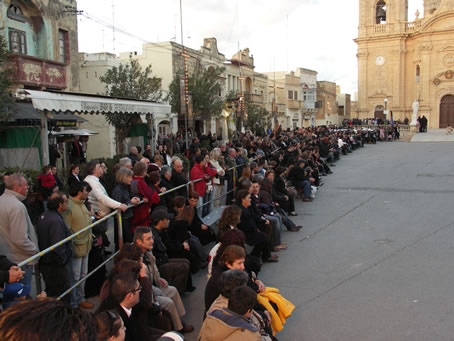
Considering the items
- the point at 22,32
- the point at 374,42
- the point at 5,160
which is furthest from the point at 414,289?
the point at 374,42

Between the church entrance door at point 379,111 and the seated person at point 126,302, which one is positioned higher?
the church entrance door at point 379,111

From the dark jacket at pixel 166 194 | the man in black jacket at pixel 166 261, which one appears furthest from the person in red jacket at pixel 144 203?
the man in black jacket at pixel 166 261

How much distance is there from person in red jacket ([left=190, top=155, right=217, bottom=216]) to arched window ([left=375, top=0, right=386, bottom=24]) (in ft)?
184

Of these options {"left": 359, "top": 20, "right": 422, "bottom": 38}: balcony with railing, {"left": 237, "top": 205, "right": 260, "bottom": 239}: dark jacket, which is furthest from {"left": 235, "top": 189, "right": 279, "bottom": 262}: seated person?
{"left": 359, "top": 20, "right": 422, "bottom": 38}: balcony with railing

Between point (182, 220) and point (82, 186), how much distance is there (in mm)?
1638

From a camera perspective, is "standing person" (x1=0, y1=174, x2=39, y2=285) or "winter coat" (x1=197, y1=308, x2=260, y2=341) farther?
"standing person" (x1=0, y1=174, x2=39, y2=285)

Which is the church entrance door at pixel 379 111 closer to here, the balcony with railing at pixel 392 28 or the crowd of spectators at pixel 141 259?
the balcony with railing at pixel 392 28

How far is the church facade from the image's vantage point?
5256 centimetres

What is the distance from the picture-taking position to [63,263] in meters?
4.88

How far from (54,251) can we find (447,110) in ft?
188

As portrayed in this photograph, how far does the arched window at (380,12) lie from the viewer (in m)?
57.3

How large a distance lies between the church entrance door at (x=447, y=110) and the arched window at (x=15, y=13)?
5055 cm

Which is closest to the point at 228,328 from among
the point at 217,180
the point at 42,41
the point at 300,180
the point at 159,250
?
→ the point at 159,250

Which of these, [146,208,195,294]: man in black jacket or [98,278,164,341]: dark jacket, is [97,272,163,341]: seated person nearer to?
[98,278,164,341]: dark jacket
